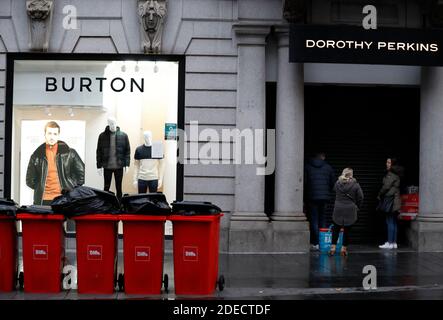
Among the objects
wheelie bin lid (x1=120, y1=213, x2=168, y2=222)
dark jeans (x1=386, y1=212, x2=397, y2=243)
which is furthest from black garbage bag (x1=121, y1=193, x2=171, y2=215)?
dark jeans (x1=386, y1=212, x2=397, y2=243)

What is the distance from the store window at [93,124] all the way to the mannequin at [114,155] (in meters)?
0.02

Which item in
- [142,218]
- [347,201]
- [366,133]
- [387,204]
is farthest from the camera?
[366,133]

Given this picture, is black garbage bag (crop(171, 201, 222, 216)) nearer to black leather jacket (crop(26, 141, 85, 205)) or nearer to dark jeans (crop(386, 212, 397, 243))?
black leather jacket (crop(26, 141, 85, 205))

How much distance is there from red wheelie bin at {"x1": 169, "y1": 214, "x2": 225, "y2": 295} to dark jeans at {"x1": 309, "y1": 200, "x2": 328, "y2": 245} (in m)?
5.91

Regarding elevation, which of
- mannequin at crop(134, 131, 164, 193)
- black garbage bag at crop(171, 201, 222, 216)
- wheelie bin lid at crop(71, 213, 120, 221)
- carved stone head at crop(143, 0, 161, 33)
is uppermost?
carved stone head at crop(143, 0, 161, 33)

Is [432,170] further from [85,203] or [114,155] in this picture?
[85,203]

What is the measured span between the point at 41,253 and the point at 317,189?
7122 millimetres

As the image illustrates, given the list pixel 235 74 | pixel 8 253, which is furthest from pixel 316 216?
pixel 8 253

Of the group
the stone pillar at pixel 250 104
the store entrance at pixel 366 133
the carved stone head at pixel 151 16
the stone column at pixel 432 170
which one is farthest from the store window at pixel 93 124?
the stone column at pixel 432 170

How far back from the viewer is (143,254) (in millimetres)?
9828

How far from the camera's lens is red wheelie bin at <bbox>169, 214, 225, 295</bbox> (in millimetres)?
9789

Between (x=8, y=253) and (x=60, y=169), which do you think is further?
(x=60, y=169)

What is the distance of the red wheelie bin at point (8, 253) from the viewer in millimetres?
9906

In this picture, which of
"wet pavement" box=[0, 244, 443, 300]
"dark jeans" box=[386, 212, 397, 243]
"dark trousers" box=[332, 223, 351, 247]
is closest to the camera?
"wet pavement" box=[0, 244, 443, 300]
